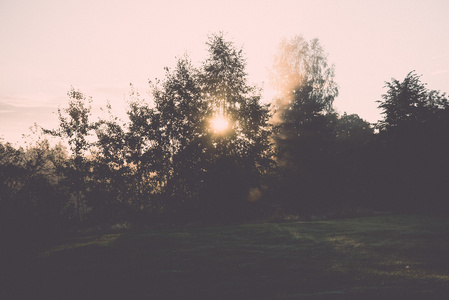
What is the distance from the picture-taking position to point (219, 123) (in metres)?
27.5

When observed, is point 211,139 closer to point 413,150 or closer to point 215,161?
point 215,161

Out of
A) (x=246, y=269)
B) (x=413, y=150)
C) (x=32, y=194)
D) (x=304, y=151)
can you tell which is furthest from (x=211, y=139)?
(x=413, y=150)

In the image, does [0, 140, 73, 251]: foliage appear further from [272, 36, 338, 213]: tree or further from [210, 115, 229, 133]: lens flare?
[272, 36, 338, 213]: tree

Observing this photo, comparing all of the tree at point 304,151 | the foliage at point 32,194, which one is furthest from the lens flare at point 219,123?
the foliage at point 32,194

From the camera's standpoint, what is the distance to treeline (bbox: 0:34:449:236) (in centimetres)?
2631

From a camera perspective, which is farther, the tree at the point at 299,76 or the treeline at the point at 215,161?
the tree at the point at 299,76

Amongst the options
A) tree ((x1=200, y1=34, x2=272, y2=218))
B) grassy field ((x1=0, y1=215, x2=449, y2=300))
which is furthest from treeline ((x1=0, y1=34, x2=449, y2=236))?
grassy field ((x1=0, y1=215, x2=449, y2=300))

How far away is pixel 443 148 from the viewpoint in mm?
32625

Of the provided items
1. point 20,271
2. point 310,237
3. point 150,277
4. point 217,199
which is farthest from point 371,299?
point 217,199

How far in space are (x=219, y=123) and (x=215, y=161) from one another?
343 cm

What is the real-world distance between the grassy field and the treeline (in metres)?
12.4

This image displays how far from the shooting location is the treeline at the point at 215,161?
2631 centimetres

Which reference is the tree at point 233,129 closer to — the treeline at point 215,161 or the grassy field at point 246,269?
the treeline at point 215,161

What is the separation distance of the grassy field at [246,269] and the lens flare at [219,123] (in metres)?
14.3
